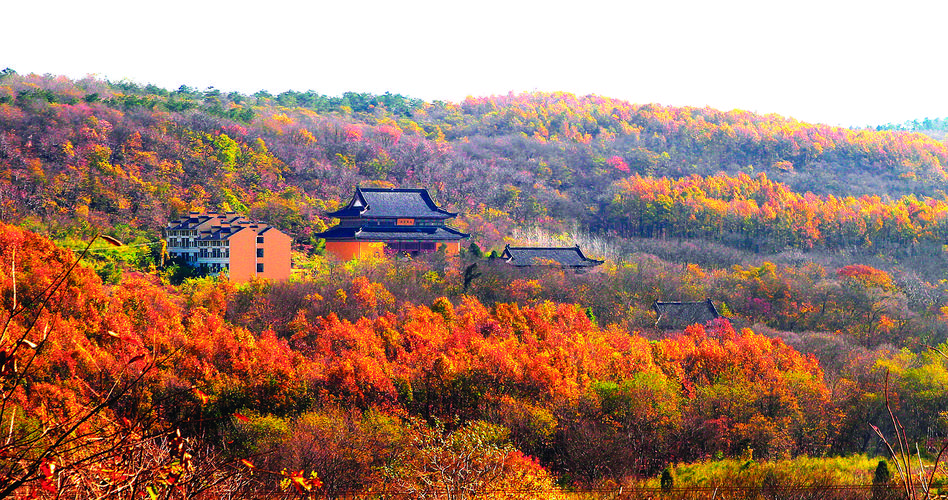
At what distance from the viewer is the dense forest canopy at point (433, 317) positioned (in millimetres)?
23078

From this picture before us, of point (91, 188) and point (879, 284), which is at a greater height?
point (91, 188)

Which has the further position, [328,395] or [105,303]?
[105,303]

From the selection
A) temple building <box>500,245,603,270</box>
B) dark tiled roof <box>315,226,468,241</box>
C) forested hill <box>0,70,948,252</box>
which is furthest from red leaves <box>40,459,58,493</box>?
dark tiled roof <box>315,226,468,241</box>

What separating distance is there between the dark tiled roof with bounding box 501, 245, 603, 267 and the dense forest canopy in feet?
4.30

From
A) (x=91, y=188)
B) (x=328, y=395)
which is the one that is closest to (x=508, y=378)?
(x=328, y=395)

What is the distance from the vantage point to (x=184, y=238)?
41594 millimetres

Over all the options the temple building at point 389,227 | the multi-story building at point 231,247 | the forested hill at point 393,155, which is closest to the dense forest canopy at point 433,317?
the forested hill at point 393,155

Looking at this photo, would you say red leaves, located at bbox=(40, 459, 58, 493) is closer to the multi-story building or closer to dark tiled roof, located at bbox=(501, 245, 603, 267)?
the multi-story building

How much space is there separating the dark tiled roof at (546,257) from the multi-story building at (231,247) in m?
11.0

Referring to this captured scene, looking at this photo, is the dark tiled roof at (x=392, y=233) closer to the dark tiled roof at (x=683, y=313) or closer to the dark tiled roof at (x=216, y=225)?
the dark tiled roof at (x=216, y=225)

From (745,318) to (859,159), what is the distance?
171 feet

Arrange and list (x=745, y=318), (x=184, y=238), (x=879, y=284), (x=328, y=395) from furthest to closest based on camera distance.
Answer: (x=879, y=284)
(x=745, y=318)
(x=184, y=238)
(x=328, y=395)

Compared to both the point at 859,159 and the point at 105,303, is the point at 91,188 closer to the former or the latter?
the point at 105,303

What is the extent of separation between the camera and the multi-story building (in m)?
40.6
